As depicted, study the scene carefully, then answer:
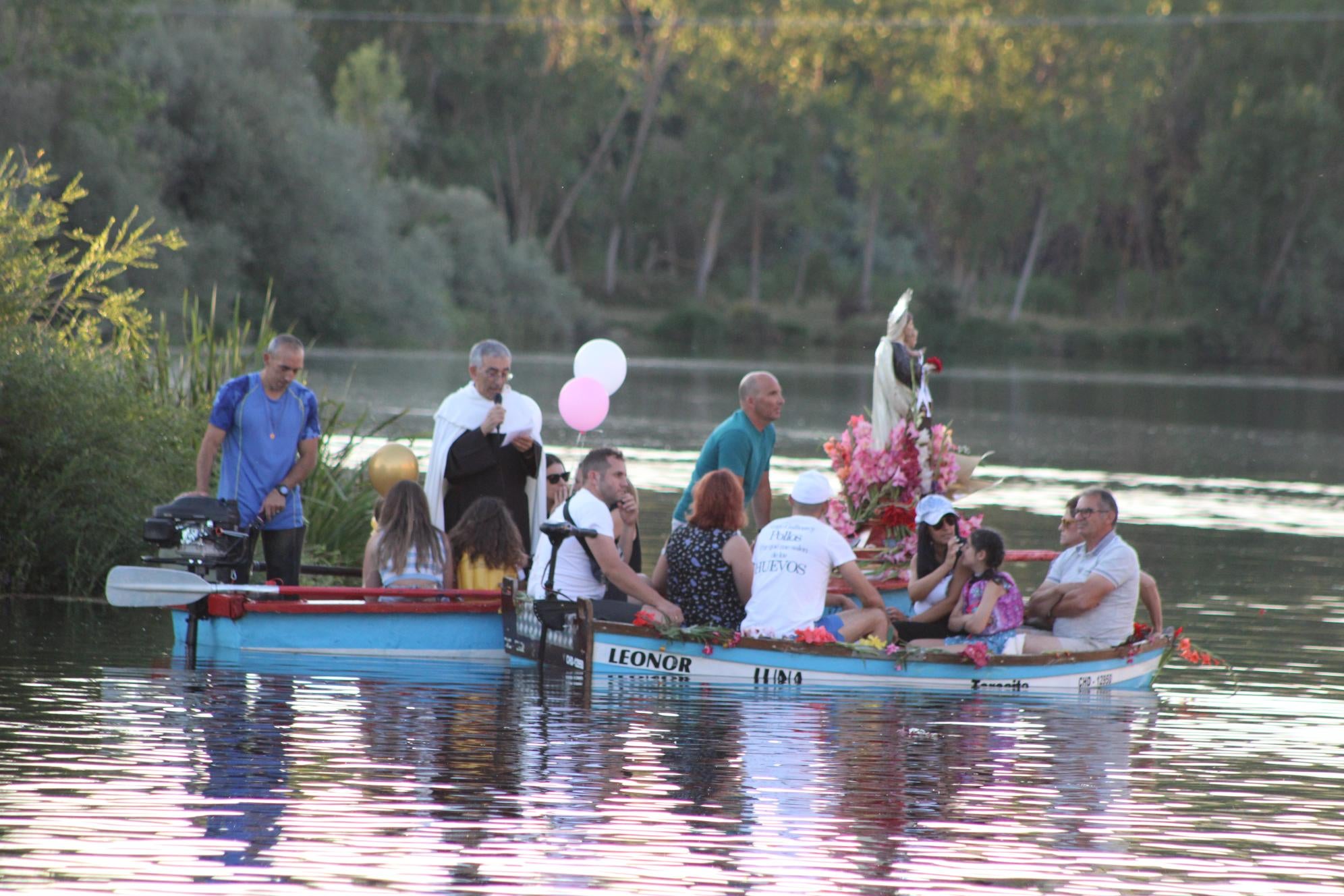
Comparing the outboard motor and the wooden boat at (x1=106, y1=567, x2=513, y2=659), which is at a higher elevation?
the outboard motor

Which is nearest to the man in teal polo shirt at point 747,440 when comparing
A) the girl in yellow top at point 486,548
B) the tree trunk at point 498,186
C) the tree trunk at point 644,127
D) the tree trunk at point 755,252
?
the girl in yellow top at point 486,548

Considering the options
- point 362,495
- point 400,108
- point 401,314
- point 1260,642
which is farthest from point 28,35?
point 1260,642

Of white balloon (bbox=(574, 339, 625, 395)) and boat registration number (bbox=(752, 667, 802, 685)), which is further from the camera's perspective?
white balloon (bbox=(574, 339, 625, 395))

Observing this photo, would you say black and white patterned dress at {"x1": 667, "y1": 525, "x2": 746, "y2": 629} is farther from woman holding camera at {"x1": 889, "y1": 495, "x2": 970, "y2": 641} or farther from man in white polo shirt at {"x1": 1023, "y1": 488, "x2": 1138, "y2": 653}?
man in white polo shirt at {"x1": 1023, "y1": 488, "x2": 1138, "y2": 653}

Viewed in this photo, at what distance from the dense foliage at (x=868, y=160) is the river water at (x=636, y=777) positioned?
5084 centimetres

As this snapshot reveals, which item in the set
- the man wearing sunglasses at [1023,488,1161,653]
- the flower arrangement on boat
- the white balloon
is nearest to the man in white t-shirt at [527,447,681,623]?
the white balloon

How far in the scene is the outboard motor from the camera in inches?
475

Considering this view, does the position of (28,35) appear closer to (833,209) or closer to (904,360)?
(904,360)

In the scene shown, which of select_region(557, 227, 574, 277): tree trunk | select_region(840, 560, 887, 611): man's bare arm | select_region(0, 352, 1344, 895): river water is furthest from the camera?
select_region(557, 227, 574, 277): tree trunk

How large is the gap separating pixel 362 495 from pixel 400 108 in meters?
51.7

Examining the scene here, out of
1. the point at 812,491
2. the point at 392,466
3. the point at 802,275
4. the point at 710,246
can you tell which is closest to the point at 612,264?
the point at 710,246

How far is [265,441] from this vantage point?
1224cm

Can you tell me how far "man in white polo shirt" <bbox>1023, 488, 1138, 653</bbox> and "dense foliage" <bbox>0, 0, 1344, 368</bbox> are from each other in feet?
166

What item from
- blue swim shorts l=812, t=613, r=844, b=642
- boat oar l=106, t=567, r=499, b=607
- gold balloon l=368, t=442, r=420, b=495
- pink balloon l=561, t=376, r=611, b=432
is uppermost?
pink balloon l=561, t=376, r=611, b=432
